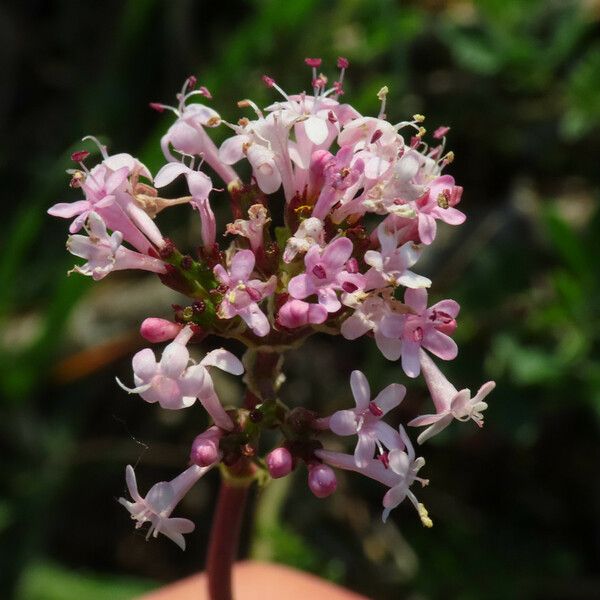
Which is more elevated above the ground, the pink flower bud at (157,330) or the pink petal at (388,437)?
the pink flower bud at (157,330)

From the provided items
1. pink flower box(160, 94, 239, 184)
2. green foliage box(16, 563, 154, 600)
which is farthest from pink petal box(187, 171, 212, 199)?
green foliage box(16, 563, 154, 600)

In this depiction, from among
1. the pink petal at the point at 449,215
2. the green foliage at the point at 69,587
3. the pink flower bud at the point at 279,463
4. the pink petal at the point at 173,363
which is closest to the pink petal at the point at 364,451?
the pink flower bud at the point at 279,463

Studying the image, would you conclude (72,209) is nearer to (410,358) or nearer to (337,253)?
(337,253)

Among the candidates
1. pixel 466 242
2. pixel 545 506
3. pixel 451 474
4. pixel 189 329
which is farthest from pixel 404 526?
pixel 189 329

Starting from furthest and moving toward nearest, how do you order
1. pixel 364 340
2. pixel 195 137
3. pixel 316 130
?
pixel 364 340 → pixel 195 137 → pixel 316 130

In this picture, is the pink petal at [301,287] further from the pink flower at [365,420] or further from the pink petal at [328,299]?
the pink flower at [365,420]

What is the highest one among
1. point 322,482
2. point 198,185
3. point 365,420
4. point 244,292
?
point 198,185

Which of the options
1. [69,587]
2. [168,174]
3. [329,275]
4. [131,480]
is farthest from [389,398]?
[69,587]
